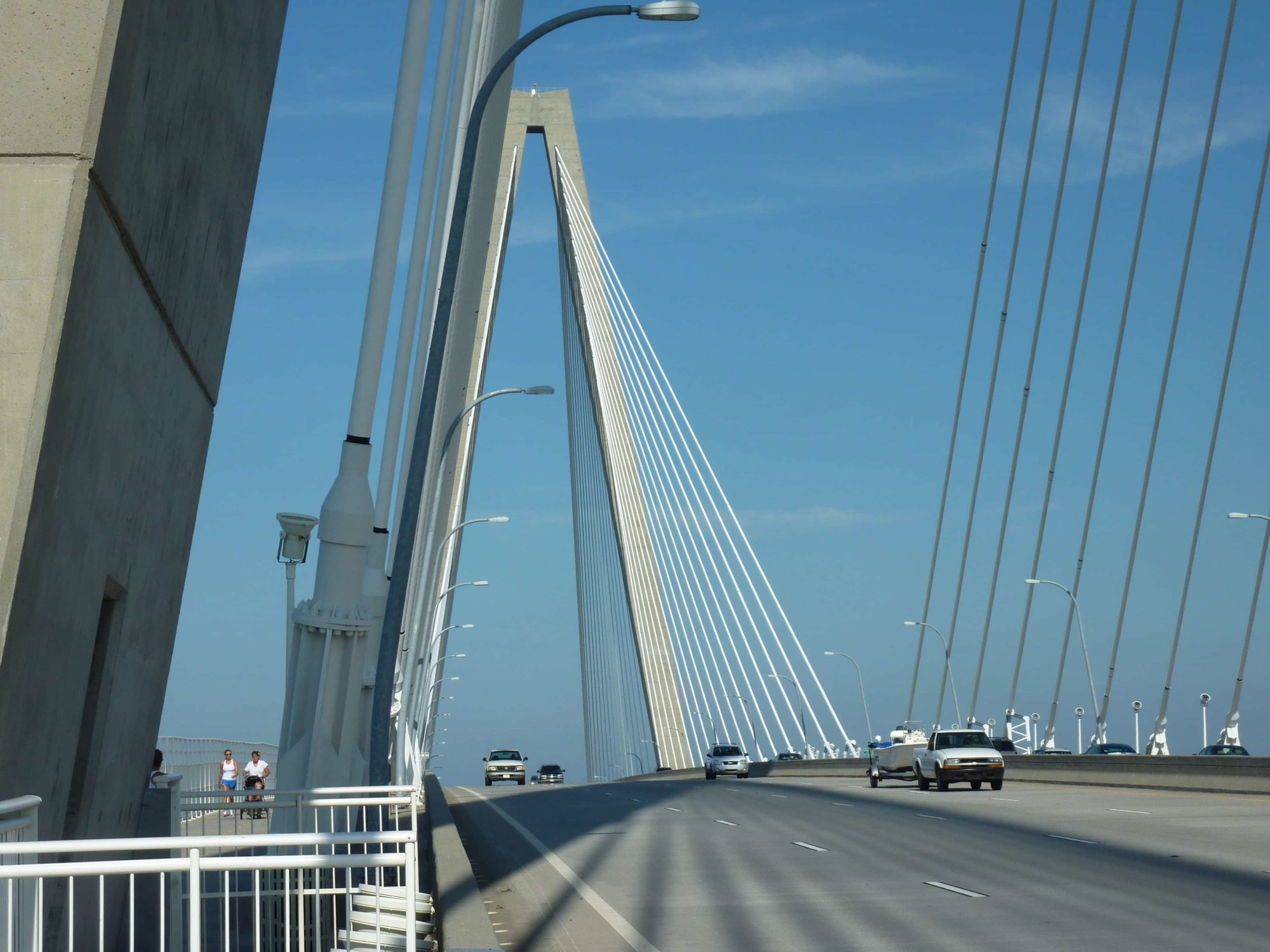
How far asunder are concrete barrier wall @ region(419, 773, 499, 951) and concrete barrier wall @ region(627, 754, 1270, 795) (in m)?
18.4

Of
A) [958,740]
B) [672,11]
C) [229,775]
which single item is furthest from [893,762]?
[672,11]

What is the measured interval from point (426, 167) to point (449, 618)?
50176 mm

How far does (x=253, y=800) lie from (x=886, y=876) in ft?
21.4

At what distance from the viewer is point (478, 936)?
8312 mm

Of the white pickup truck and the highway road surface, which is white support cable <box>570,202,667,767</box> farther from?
the highway road surface

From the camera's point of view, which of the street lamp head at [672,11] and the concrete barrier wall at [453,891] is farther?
the street lamp head at [672,11]

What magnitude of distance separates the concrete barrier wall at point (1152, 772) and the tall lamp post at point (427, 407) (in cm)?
1966

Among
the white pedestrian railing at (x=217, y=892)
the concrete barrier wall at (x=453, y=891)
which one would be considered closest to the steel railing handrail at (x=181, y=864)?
the white pedestrian railing at (x=217, y=892)

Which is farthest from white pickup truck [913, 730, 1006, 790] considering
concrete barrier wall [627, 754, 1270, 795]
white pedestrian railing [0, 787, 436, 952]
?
white pedestrian railing [0, 787, 436, 952]

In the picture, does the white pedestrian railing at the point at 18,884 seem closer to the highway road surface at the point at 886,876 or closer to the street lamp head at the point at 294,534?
the highway road surface at the point at 886,876

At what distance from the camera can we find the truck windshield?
36531 millimetres

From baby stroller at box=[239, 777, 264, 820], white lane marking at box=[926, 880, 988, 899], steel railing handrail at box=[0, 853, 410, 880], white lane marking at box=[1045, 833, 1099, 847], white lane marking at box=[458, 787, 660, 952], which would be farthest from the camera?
white lane marking at box=[1045, 833, 1099, 847]

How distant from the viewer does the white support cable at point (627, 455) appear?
5138 centimetres

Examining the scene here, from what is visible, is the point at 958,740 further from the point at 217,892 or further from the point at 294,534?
the point at 217,892
